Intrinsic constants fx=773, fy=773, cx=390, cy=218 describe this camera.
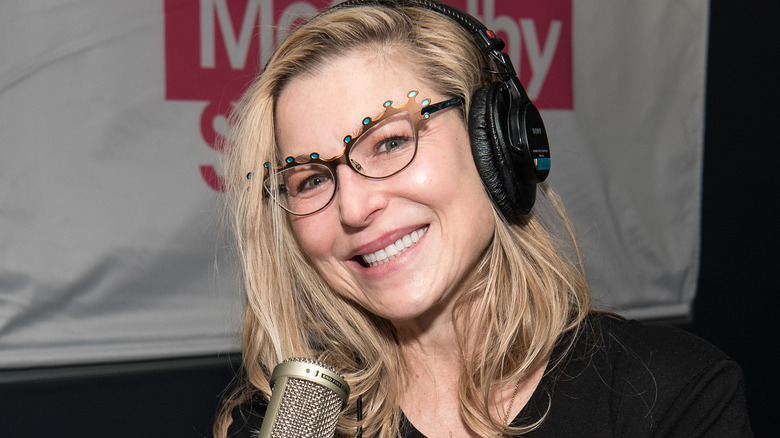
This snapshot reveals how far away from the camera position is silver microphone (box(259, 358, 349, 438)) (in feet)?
2.41

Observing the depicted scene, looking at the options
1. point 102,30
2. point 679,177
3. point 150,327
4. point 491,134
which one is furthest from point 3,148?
point 679,177

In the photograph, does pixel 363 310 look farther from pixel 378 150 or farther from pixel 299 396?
pixel 299 396

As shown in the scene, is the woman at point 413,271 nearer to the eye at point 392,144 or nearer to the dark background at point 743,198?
the eye at point 392,144

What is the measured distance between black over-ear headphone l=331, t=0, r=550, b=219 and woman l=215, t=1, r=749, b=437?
0.03 meters

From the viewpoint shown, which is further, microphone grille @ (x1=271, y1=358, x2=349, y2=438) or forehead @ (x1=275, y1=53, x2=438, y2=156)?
forehead @ (x1=275, y1=53, x2=438, y2=156)

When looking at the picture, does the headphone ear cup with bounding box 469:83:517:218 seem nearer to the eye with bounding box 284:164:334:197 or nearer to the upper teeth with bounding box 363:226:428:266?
the upper teeth with bounding box 363:226:428:266

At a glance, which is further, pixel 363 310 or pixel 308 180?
pixel 363 310

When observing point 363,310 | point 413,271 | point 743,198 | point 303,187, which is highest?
point 303,187

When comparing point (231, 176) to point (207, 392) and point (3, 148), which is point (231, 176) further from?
point (207, 392)

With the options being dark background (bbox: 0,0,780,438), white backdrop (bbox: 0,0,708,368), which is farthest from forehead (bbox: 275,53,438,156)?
dark background (bbox: 0,0,780,438)

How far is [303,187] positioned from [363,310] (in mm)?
274

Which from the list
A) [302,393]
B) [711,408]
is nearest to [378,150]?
[302,393]

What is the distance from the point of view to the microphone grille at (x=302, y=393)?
0.74 m

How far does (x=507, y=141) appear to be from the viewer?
112 cm
